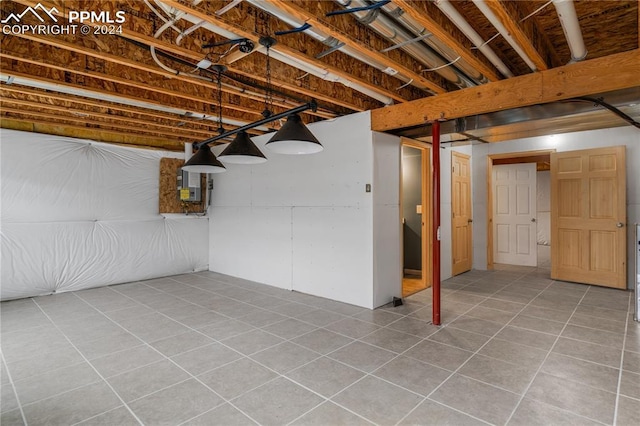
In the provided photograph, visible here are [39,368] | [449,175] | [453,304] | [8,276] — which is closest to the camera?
[39,368]

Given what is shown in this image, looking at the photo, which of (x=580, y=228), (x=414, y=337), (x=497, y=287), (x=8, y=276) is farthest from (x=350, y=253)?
(x=8, y=276)

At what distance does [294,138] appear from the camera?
2773 mm

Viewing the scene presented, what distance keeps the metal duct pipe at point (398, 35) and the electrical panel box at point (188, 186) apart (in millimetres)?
4961

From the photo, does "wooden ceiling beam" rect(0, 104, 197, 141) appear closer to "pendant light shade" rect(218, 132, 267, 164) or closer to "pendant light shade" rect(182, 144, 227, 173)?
"pendant light shade" rect(182, 144, 227, 173)

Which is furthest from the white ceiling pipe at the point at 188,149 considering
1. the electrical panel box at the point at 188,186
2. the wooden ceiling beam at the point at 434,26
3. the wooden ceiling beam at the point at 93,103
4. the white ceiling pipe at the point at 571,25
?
the white ceiling pipe at the point at 571,25

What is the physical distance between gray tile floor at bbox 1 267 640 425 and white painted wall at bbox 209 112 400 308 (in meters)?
0.43

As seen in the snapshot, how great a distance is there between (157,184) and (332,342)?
4.84m

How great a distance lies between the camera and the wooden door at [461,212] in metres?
6.06

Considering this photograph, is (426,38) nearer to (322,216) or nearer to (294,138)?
(294,138)

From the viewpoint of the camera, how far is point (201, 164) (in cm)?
359

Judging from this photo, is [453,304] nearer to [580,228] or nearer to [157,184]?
[580,228]

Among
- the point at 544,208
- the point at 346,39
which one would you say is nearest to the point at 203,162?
the point at 346,39

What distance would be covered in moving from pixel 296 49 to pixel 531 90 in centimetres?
218

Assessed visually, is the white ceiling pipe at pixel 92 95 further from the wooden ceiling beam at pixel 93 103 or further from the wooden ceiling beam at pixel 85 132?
the wooden ceiling beam at pixel 85 132
